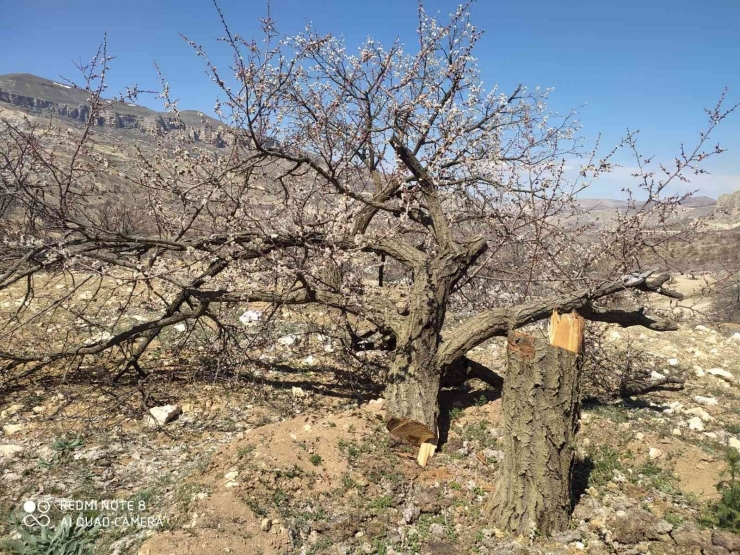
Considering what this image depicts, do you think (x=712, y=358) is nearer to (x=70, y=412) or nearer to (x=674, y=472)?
(x=674, y=472)

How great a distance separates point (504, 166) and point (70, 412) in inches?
241

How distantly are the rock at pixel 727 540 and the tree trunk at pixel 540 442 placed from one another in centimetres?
82

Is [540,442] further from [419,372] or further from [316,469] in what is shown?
[316,469]

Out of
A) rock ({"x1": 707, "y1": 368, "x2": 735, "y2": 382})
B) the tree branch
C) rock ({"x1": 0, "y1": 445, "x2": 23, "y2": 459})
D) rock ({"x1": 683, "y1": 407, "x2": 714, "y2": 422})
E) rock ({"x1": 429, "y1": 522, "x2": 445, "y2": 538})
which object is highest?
the tree branch

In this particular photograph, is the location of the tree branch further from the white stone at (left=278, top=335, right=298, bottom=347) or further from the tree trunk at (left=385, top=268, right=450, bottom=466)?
the white stone at (left=278, top=335, right=298, bottom=347)

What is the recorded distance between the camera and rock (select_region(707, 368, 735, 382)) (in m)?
6.15

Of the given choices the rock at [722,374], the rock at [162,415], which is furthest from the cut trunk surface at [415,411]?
the rock at [722,374]

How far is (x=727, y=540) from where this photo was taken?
2.77 meters

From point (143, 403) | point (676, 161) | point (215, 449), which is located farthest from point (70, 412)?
point (676, 161)

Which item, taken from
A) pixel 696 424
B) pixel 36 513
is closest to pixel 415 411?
pixel 36 513

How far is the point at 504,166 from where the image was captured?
677 cm

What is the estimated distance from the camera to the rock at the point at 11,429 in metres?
4.18

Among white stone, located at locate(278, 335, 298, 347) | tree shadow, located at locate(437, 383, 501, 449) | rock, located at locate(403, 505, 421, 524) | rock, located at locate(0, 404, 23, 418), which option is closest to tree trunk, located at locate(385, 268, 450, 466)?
tree shadow, located at locate(437, 383, 501, 449)

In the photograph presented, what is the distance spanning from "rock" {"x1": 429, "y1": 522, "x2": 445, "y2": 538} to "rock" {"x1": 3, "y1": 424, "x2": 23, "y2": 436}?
3.75 m
